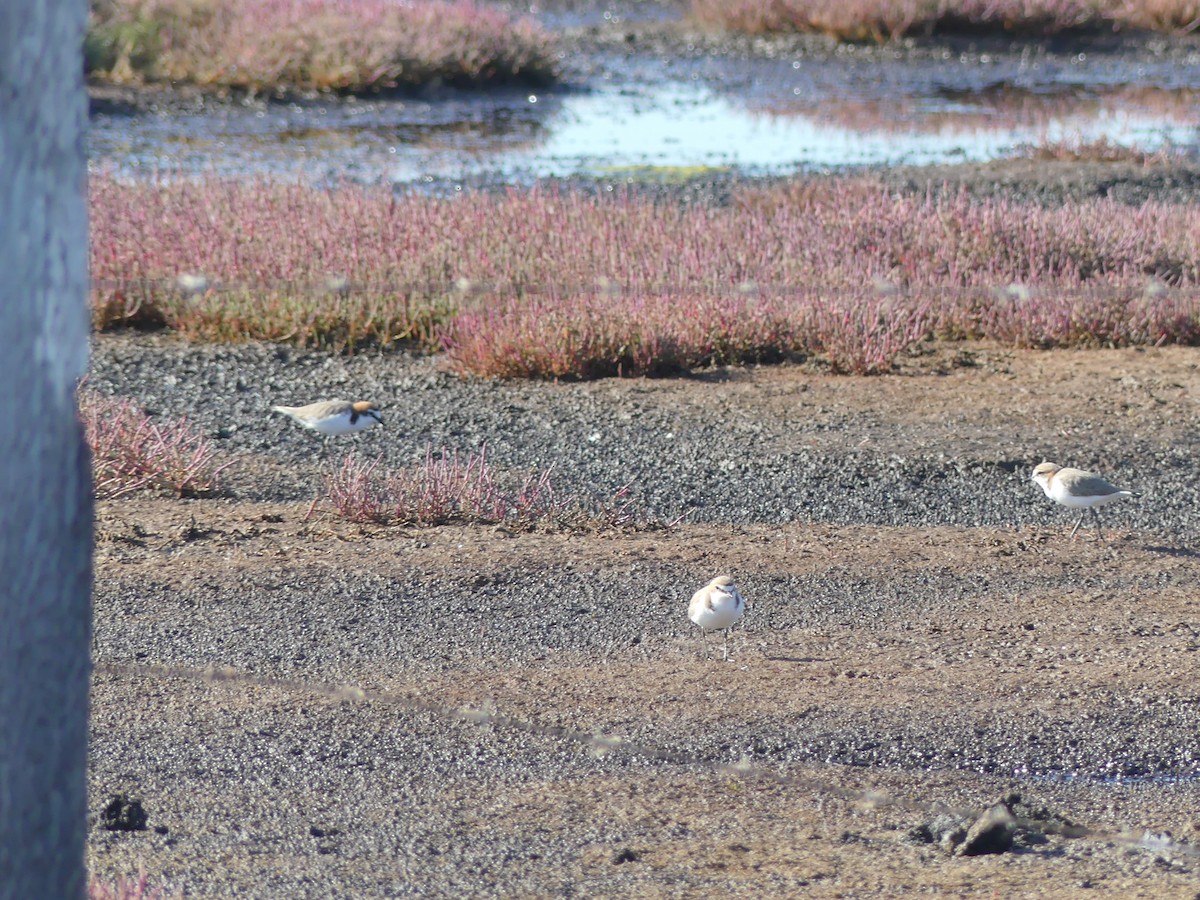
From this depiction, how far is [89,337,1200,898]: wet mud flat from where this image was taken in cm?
430

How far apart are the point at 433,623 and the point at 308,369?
4949 mm

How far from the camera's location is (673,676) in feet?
18.8

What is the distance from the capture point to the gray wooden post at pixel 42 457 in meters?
2.62

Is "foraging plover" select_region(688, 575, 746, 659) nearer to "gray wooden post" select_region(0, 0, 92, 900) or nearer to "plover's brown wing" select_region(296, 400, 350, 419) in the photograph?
"plover's brown wing" select_region(296, 400, 350, 419)

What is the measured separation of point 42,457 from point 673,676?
335 centimetres

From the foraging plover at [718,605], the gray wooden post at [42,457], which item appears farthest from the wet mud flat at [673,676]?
the gray wooden post at [42,457]

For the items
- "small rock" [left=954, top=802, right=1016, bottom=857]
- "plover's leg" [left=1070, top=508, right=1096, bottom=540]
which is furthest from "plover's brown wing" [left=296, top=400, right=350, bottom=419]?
"small rock" [left=954, top=802, right=1016, bottom=857]

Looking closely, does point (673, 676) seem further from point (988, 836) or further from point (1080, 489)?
point (1080, 489)

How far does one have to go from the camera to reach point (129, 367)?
10.8 metres

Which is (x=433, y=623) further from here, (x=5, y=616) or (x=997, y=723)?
(x=5, y=616)

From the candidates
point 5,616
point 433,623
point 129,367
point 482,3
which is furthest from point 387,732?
point 482,3

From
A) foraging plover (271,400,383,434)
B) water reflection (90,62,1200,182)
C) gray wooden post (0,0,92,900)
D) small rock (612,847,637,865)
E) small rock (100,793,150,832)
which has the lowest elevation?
small rock (612,847,637,865)

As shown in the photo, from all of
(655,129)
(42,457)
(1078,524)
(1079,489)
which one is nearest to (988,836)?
(42,457)

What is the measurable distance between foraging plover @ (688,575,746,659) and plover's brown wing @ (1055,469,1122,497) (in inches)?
83.0
